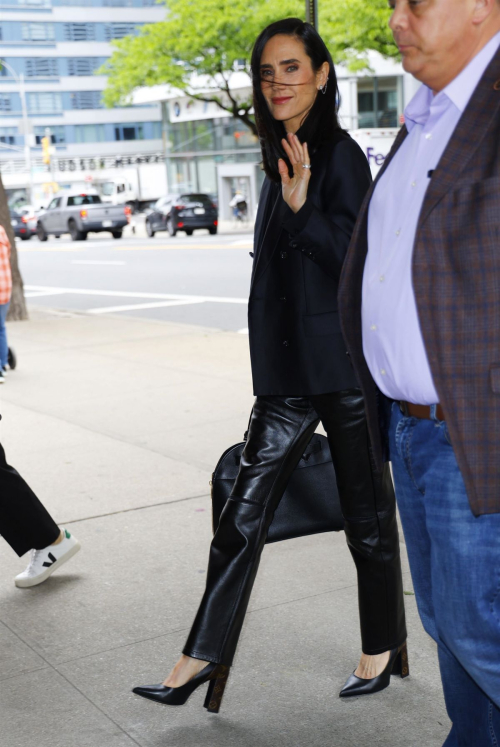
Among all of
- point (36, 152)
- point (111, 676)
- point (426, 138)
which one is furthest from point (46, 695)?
point (36, 152)

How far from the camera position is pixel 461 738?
8.73 ft

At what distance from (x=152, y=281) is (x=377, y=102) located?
96.2 feet

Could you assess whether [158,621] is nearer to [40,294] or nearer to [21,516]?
[21,516]

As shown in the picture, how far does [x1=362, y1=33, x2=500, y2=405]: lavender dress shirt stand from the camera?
7.38ft

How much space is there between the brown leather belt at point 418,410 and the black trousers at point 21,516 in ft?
7.61

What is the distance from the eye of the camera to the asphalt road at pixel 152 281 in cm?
1517

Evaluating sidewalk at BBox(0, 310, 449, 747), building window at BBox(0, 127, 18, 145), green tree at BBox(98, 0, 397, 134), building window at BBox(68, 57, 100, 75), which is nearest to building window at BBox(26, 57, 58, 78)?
building window at BBox(68, 57, 100, 75)

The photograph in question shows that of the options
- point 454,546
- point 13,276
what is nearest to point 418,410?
point 454,546

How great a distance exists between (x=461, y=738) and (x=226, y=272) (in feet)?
60.3

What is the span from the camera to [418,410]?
2.39 m

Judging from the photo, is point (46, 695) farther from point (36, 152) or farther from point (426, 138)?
point (36, 152)

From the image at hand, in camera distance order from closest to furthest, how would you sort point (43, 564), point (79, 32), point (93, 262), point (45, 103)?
1. point (43, 564)
2. point (93, 262)
3. point (45, 103)
4. point (79, 32)

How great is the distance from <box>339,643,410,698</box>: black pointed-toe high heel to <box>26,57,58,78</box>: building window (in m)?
90.6

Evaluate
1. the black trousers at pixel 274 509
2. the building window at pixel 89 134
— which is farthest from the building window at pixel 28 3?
the black trousers at pixel 274 509
